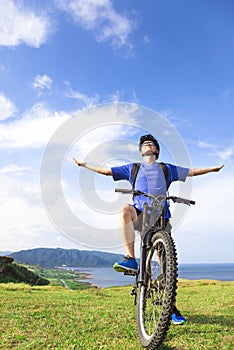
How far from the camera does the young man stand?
5.52m

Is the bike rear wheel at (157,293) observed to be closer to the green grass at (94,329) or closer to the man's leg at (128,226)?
the green grass at (94,329)

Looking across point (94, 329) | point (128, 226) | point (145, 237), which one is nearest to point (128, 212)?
point (128, 226)

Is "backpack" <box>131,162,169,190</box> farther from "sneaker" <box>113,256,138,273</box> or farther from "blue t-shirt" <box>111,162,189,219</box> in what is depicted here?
"sneaker" <box>113,256,138,273</box>

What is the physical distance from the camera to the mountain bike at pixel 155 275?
4.14m

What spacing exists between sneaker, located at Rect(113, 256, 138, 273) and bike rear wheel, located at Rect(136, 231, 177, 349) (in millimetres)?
268

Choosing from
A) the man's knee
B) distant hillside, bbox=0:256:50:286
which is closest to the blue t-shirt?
the man's knee

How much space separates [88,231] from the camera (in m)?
6.57

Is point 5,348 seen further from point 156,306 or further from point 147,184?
point 147,184

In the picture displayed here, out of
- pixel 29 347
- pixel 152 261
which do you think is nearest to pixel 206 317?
pixel 152 261

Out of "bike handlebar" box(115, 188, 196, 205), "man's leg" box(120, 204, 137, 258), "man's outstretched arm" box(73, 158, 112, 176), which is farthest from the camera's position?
"man's outstretched arm" box(73, 158, 112, 176)

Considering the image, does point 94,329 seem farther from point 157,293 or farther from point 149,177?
point 149,177

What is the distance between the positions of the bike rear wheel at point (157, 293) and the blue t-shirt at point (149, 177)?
82 centimetres

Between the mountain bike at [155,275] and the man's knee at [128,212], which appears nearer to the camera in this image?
the mountain bike at [155,275]

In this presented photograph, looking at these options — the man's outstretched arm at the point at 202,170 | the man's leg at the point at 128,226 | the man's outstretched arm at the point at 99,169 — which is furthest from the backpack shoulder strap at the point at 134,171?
the man's outstretched arm at the point at 202,170
